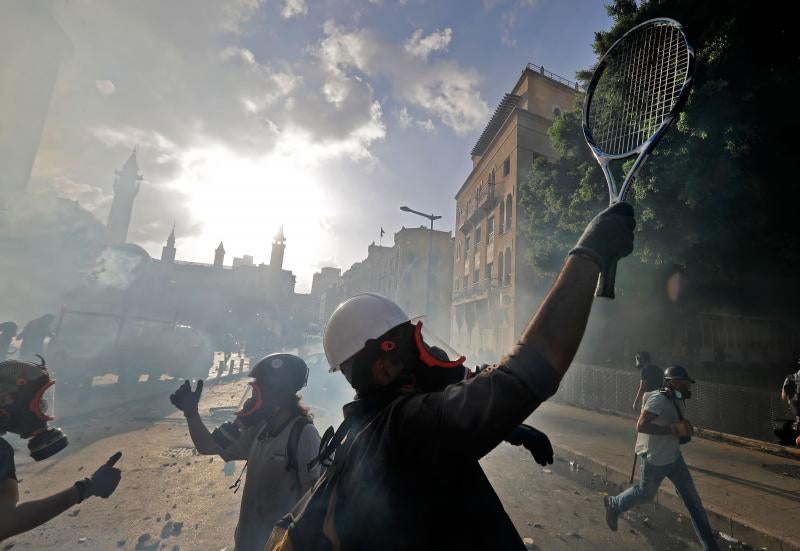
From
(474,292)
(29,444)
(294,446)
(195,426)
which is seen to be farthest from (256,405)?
(474,292)

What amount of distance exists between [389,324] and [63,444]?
2.53 m

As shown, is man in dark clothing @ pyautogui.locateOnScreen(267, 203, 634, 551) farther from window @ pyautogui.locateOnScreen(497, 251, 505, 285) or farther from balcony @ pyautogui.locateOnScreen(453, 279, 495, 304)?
balcony @ pyautogui.locateOnScreen(453, 279, 495, 304)

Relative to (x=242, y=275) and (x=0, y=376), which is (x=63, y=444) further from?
(x=242, y=275)

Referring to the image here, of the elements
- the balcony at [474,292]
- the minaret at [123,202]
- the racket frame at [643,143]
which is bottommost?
the racket frame at [643,143]

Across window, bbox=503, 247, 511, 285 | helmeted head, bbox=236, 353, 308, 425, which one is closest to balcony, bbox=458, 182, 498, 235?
window, bbox=503, 247, 511, 285

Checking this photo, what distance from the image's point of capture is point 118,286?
2728 centimetres

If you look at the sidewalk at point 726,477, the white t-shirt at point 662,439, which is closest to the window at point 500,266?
the sidewalk at point 726,477

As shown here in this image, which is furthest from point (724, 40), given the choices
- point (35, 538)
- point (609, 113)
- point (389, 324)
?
point (35, 538)

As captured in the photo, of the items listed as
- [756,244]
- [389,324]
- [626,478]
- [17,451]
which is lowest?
[17,451]

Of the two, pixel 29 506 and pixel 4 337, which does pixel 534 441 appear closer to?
pixel 29 506

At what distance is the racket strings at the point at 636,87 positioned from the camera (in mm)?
2102

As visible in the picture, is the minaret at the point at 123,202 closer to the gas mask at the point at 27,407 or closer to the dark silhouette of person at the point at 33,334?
the dark silhouette of person at the point at 33,334

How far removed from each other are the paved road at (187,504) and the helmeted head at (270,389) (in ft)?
9.53

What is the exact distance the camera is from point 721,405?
9.99 m
